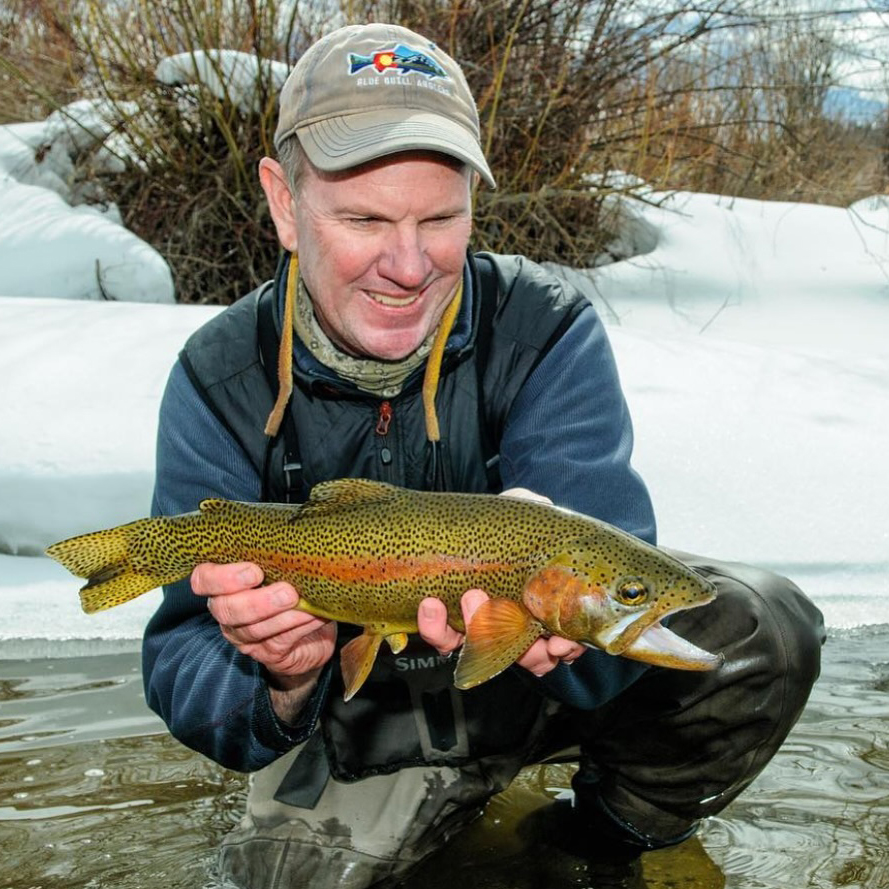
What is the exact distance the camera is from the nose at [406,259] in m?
2.29

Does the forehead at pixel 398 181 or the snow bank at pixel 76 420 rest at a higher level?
the forehead at pixel 398 181

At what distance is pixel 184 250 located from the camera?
744 centimetres

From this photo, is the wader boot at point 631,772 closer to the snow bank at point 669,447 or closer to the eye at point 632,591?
the eye at point 632,591

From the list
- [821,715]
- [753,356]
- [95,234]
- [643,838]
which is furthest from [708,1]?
[643,838]

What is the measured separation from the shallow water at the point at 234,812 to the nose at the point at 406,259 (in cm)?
126

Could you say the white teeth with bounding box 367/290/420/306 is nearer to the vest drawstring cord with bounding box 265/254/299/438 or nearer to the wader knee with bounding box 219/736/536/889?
the vest drawstring cord with bounding box 265/254/299/438

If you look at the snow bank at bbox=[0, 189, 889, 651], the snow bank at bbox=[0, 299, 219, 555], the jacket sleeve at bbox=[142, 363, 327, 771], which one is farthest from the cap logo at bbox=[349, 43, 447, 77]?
the snow bank at bbox=[0, 299, 219, 555]

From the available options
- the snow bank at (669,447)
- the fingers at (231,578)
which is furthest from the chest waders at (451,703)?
the snow bank at (669,447)

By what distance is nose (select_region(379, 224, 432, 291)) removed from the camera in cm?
229

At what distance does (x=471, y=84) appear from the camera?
7430 millimetres

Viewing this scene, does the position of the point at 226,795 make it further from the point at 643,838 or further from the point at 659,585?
the point at 659,585

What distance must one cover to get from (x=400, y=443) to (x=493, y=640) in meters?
0.71

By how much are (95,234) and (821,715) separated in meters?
5.03

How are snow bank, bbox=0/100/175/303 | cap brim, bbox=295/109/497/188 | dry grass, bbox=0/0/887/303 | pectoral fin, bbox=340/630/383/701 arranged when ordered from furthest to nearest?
dry grass, bbox=0/0/887/303, snow bank, bbox=0/100/175/303, cap brim, bbox=295/109/497/188, pectoral fin, bbox=340/630/383/701
